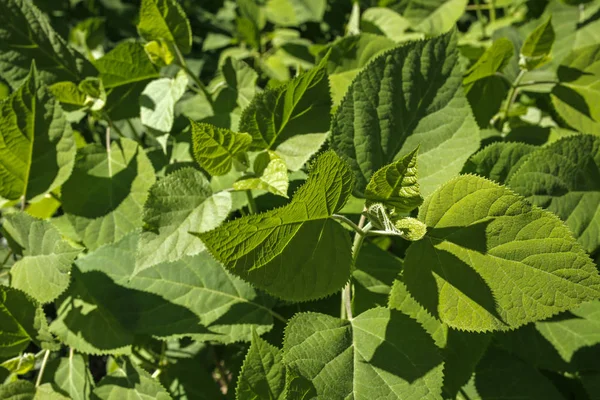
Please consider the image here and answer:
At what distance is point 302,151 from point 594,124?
0.83 metres

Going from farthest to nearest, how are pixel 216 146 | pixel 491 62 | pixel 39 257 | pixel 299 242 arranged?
pixel 491 62, pixel 39 257, pixel 216 146, pixel 299 242

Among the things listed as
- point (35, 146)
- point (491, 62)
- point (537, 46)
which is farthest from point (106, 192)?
point (537, 46)

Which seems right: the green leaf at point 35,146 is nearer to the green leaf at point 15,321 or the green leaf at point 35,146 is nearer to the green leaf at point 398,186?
the green leaf at point 15,321

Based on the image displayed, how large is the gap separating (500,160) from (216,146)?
2.12 ft

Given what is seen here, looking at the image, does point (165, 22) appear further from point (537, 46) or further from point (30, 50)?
point (537, 46)

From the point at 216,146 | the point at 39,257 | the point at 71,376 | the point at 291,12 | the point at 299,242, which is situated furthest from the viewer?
the point at 291,12

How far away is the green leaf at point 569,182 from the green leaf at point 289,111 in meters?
0.44

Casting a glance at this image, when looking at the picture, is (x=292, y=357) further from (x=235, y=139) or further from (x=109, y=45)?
(x=109, y=45)

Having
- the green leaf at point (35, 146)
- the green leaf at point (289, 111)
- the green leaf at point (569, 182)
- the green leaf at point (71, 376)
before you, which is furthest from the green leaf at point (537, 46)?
the green leaf at point (71, 376)

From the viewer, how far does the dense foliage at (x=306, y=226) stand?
884mm

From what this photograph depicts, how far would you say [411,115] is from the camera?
1.15 meters

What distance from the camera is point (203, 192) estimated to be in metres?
1.10

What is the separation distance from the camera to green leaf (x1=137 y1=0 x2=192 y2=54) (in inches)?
49.6

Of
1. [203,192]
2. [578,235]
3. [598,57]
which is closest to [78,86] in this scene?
[203,192]
